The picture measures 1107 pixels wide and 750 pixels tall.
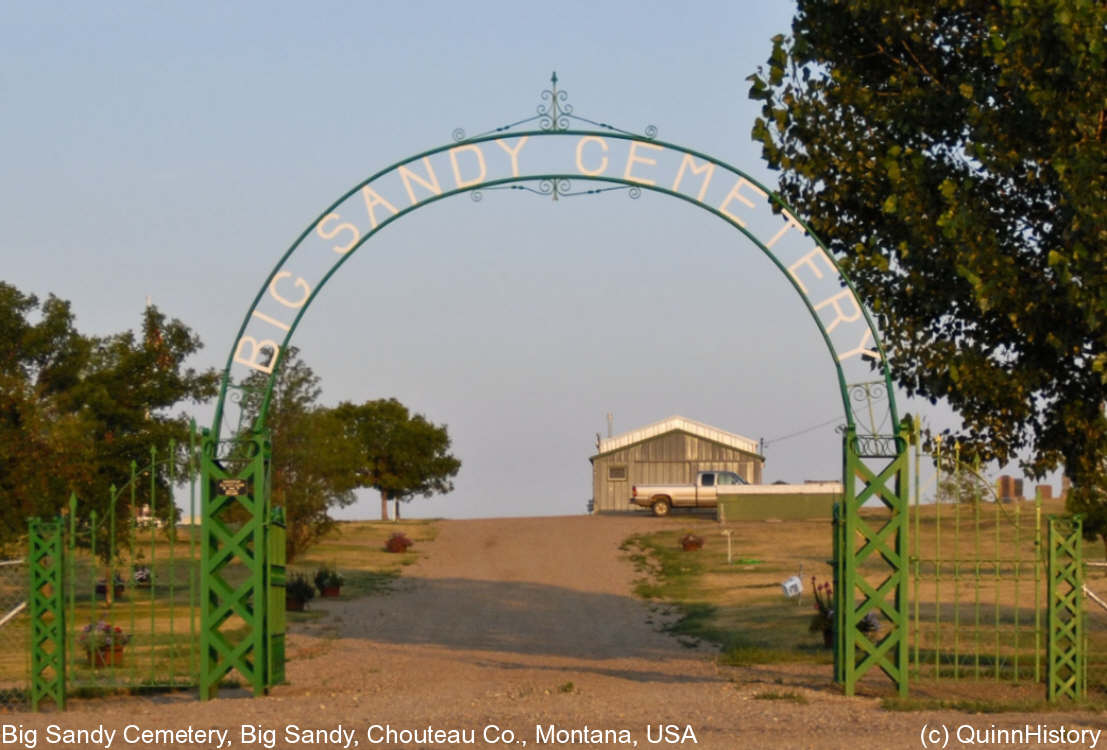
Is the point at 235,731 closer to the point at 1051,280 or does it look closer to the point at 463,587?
the point at 1051,280

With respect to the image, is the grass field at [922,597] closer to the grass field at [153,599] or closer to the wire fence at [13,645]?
the grass field at [153,599]

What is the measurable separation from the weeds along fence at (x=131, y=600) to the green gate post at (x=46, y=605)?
11 centimetres

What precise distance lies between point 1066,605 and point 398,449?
61818 millimetres

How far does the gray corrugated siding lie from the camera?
64.2 m

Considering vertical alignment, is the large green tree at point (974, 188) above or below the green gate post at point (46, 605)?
above

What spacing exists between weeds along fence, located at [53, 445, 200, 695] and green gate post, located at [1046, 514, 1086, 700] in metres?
8.10

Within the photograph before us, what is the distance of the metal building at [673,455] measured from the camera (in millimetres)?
64188

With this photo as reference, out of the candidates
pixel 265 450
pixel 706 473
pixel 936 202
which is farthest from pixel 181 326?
pixel 706 473

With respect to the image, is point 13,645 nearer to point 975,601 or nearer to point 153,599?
point 153,599

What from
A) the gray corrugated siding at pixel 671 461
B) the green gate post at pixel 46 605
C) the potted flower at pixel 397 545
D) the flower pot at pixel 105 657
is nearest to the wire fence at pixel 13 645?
the green gate post at pixel 46 605

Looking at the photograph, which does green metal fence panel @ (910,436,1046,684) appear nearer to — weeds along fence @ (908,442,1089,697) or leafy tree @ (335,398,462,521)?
weeds along fence @ (908,442,1089,697)

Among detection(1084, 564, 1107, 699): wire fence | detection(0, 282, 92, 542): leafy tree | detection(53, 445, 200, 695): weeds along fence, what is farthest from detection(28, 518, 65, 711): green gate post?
detection(1084, 564, 1107, 699): wire fence

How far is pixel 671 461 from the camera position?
6438 centimetres

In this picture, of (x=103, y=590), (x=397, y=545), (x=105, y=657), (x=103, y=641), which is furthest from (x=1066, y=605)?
(x=397, y=545)
